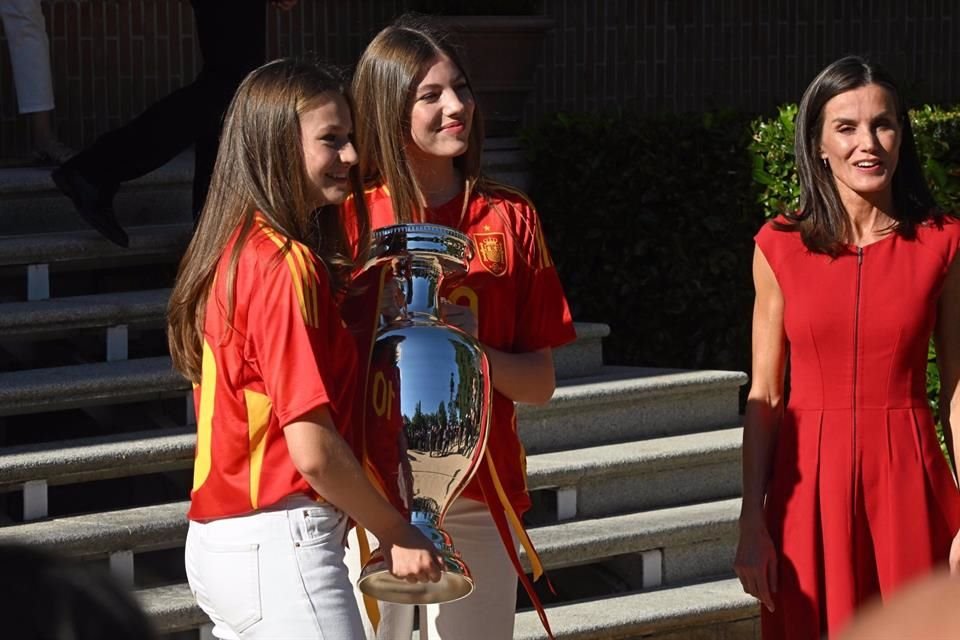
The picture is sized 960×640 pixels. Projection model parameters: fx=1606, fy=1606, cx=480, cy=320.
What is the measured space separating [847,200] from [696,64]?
6.78 m

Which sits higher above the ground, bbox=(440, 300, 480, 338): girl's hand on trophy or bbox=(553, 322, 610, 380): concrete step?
bbox=(440, 300, 480, 338): girl's hand on trophy

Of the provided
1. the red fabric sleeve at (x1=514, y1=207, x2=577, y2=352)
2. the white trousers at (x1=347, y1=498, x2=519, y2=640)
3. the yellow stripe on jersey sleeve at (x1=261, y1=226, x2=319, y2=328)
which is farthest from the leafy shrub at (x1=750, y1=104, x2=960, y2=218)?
the yellow stripe on jersey sleeve at (x1=261, y1=226, x2=319, y2=328)

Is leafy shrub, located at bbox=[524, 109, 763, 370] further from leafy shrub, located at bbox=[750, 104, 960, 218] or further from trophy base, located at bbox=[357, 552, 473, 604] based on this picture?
trophy base, located at bbox=[357, 552, 473, 604]

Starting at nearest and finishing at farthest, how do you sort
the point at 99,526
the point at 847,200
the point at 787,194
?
1. the point at 847,200
2. the point at 99,526
3. the point at 787,194

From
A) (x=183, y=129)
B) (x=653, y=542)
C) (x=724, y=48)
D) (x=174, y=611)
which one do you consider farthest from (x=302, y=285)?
(x=724, y=48)

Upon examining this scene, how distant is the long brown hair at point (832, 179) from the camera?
11.3ft

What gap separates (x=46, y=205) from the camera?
6.44m

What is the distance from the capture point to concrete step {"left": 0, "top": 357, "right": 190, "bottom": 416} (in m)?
5.33

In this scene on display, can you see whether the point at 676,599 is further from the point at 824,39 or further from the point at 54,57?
the point at 824,39

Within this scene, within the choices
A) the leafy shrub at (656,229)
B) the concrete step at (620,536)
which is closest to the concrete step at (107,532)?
the concrete step at (620,536)

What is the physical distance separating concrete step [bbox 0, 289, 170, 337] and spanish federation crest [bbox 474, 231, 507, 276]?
2.90 metres

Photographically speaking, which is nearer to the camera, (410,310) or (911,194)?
(410,310)

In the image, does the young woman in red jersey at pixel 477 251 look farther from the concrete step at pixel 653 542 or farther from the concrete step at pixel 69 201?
the concrete step at pixel 69 201

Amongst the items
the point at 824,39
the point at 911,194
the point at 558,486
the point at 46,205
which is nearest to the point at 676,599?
the point at 558,486
